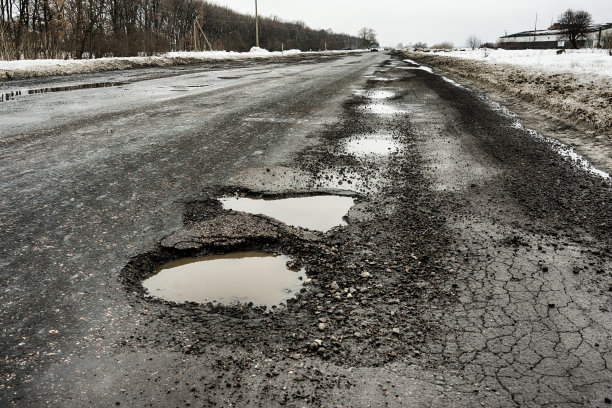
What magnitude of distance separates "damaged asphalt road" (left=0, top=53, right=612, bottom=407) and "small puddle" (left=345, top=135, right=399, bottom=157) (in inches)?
3.4

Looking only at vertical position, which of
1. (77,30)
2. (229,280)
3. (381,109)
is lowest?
(229,280)

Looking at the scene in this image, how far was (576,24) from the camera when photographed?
2060 inches

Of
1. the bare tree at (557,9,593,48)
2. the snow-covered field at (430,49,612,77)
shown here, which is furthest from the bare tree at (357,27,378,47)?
the snow-covered field at (430,49,612,77)

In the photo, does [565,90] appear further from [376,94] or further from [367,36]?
[367,36]

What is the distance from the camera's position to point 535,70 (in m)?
15.5

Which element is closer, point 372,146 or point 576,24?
point 372,146

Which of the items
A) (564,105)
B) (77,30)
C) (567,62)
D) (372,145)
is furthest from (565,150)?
(77,30)

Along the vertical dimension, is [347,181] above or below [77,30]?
below

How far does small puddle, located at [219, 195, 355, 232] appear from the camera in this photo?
3.87 metres

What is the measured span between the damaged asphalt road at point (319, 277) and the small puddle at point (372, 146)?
3.4 inches

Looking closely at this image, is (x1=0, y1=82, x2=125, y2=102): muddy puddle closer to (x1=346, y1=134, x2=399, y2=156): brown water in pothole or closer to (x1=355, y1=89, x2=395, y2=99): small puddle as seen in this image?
(x1=355, y1=89, x2=395, y2=99): small puddle

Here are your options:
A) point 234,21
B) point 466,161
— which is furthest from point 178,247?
point 234,21

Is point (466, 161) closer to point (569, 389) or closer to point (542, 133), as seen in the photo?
point (542, 133)

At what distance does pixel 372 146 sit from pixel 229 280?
13.4 ft
